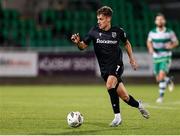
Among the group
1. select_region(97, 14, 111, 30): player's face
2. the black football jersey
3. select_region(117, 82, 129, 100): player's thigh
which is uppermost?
select_region(97, 14, 111, 30): player's face

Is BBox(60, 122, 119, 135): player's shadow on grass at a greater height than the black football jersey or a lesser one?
lesser

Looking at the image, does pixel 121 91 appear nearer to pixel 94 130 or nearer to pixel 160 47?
pixel 94 130

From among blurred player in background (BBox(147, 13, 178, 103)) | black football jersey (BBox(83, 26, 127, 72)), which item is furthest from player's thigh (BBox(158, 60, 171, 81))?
black football jersey (BBox(83, 26, 127, 72))

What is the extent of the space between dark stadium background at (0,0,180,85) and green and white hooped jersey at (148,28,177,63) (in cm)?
776

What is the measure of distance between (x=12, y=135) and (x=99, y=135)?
129 centimetres

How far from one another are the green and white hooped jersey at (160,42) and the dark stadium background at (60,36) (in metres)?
7.76

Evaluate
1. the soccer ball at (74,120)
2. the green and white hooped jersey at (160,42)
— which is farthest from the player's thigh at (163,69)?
the soccer ball at (74,120)

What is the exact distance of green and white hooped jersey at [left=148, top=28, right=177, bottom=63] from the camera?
1719cm

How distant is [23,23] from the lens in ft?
90.0

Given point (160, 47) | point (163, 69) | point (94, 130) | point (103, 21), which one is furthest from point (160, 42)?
point (94, 130)

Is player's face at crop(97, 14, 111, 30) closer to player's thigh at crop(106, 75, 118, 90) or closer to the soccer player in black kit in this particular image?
the soccer player in black kit

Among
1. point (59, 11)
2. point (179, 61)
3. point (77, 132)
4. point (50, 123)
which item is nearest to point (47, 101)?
point (50, 123)

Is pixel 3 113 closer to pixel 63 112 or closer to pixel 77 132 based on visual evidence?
pixel 63 112

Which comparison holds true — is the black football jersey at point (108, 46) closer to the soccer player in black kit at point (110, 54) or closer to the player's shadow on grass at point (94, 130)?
the soccer player in black kit at point (110, 54)
